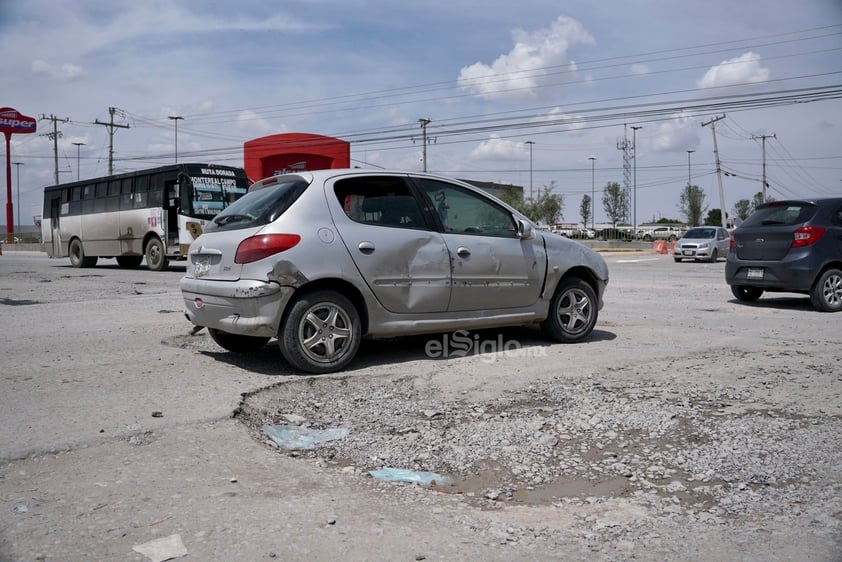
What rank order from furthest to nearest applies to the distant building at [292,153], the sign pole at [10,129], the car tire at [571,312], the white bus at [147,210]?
the sign pole at [10,129], the distant building at [292,153], the white bus at [147,210], the car tire at [571,312]

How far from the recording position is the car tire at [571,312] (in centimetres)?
718

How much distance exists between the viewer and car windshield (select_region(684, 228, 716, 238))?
2894 cm

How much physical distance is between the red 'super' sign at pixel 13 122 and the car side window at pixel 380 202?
5802 cm

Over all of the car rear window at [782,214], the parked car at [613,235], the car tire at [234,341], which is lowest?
the car tire at [234,341]

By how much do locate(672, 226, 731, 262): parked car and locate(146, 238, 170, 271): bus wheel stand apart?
19.4 m

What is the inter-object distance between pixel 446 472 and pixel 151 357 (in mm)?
3511

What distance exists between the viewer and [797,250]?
10516 millimetres

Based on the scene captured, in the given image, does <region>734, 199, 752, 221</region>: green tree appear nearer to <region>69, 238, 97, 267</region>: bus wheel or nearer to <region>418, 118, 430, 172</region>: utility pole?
<region>418, 118, 430, 172</region>: utility pole

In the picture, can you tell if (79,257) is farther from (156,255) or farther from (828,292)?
(828,292)

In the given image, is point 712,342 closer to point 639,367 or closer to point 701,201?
point 639,367

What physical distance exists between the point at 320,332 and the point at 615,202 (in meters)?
71.7

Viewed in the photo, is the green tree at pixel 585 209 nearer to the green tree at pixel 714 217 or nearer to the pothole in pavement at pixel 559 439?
the green tree at pixel 714 217

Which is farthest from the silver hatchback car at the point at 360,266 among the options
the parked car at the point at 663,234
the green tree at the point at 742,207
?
the green tree at the point at 742,207

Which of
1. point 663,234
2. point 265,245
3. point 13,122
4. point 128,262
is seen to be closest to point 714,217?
point 663,234
